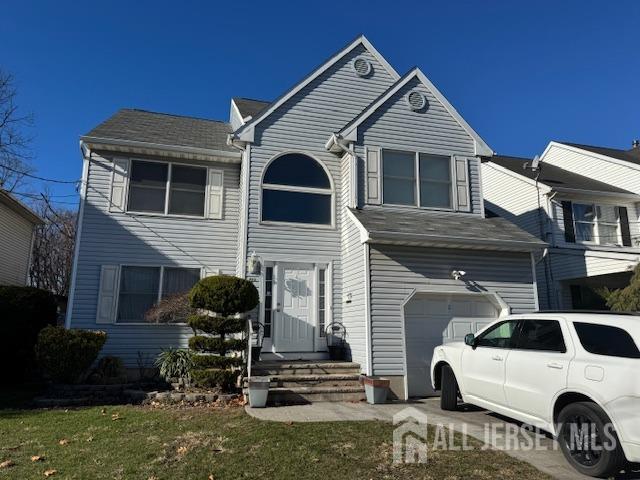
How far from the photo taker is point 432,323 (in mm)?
10234

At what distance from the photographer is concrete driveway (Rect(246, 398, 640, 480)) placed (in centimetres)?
530

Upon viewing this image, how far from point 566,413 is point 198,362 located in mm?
6460

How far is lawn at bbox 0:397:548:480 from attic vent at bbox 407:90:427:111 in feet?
27.0

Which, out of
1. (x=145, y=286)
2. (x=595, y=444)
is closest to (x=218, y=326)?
(x=145, y=286)

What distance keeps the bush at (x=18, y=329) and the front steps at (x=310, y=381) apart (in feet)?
19.6

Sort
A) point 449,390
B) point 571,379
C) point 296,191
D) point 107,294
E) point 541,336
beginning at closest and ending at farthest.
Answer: point 571,379
point 541,336
point 449,390
point 107,294
point 296,191

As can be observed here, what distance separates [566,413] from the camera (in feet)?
16.8

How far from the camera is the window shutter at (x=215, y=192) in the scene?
12305 mm

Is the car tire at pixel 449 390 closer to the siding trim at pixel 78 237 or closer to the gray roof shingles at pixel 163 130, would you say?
the gray roof shingles at pixel 163 130

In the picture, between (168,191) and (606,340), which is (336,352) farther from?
(606,340)

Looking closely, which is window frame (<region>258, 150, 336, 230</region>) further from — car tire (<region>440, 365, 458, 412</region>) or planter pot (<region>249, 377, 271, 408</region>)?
car tire (<region>440, 365, 458, 412</region>)

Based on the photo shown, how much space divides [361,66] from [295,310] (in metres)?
7.23

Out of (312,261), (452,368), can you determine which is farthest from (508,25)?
(452,368)

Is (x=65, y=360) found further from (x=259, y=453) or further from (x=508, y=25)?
(x=508, y=25)
